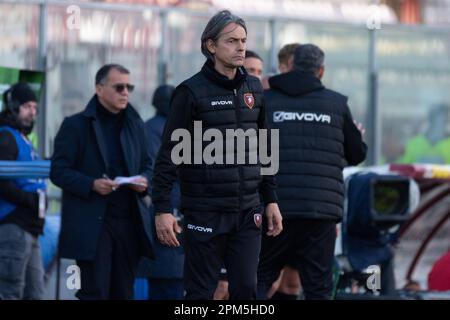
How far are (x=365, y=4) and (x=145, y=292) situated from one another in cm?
1571

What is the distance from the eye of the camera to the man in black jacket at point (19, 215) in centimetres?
999

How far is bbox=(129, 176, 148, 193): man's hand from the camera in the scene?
9.32 meters

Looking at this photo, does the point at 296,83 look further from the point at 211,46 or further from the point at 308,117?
the point at 211,46

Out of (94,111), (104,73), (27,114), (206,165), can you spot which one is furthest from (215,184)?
(27,114)

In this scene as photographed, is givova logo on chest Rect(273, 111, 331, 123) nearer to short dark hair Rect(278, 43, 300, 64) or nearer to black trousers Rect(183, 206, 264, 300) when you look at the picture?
short dark hair Rect(278, 43, 300, 64)

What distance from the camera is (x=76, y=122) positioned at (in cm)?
953

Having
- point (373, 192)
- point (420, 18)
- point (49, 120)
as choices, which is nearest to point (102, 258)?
point (373, 192)

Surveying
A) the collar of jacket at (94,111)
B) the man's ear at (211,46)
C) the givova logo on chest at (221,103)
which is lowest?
the givova logo on chest at (221,103)

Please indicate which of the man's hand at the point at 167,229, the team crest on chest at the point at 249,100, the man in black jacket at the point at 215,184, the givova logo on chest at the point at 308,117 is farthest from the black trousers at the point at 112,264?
the team crest on chest at the point at 249,100

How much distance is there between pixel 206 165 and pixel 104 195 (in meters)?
1.78

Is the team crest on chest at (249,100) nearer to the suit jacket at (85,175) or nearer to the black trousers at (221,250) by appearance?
the black trousers at (221,250)

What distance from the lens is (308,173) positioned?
9188mm

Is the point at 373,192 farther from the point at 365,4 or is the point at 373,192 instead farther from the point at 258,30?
the point at 365,4

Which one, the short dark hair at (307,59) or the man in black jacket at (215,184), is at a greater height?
the short dark hair at (307,59)
